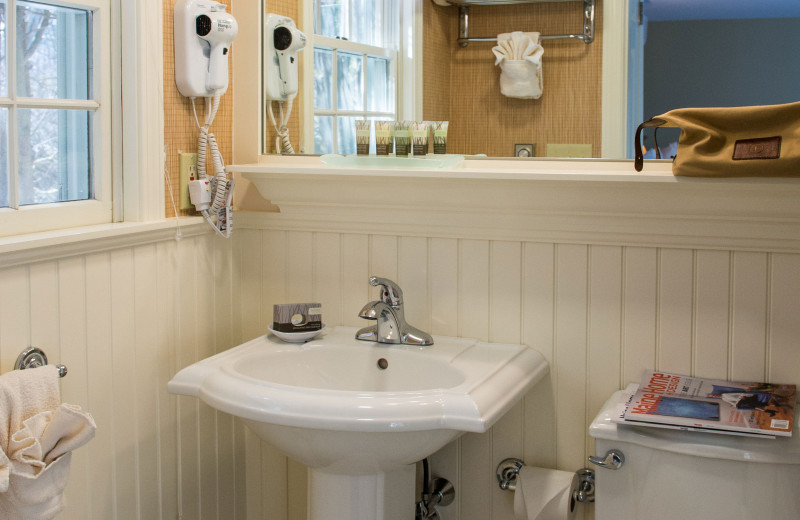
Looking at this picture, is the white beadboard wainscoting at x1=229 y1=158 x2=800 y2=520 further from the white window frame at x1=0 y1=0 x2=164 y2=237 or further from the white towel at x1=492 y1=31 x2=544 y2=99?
the white window frame at x1=0 y1=0 x2=164 y2=237

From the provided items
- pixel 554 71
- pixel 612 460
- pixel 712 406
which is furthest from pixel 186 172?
pixel 712 406

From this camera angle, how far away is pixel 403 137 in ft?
5.98

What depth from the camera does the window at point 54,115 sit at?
1.49 meters

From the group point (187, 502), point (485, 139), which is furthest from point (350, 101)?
point (187, 502)

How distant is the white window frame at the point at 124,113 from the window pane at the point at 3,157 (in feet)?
0.41

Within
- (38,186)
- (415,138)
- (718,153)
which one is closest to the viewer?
(718,153)

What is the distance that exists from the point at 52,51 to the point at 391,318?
2.70 ft

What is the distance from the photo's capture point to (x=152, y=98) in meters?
1.74

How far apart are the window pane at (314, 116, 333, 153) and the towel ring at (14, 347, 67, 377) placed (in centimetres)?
74

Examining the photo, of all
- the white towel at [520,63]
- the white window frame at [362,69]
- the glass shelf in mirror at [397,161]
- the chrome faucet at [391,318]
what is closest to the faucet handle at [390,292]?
the chrome faucet at [391,318]

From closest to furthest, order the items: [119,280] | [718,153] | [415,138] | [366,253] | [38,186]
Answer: [718,153]
[38,186]
[119,280]
[415,138]
[366,253]

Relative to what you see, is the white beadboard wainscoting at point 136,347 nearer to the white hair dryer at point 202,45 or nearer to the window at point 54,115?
the window at point 54,115

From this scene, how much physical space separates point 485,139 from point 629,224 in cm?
34

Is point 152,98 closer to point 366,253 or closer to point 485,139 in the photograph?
point 366,253
